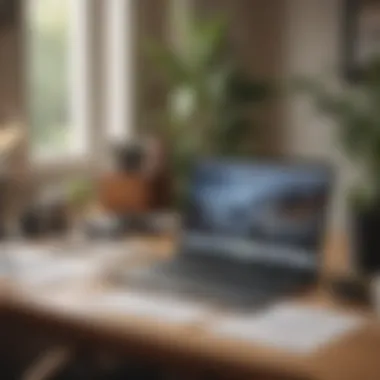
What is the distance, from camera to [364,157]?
2.13 m

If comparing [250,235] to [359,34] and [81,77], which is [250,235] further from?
[359,34]

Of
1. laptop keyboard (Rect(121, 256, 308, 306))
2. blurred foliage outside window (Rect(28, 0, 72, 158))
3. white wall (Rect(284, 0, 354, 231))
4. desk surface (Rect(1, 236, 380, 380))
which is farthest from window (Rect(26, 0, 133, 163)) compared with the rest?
desk surface (Rect(1, 236, 380, 380))

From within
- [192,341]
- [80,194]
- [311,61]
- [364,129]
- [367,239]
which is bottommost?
[192,341]

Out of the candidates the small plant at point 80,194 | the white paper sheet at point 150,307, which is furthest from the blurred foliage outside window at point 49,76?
the white paper sheet at point 150,307

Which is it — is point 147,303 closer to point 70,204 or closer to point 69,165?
point 70,204

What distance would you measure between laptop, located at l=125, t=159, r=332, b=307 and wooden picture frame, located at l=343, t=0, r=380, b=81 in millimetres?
1167

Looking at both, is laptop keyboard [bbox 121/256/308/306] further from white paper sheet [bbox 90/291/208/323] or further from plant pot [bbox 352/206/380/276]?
plant pot [bbox 352/206/380/276]

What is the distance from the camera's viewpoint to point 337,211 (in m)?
3.04

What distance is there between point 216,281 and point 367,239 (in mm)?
362

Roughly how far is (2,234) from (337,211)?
1.16 meters

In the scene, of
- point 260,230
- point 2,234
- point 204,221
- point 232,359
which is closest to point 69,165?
point 2,234

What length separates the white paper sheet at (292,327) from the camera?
66.6 inches

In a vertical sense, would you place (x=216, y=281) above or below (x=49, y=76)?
below

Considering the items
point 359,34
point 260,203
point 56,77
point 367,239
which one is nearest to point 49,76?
point 56,77
